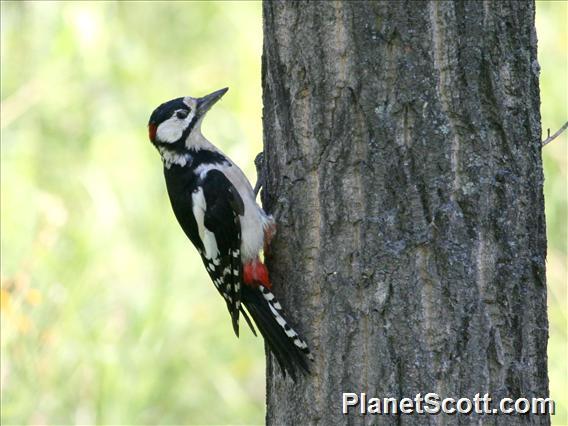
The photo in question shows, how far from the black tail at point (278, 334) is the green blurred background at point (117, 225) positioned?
1.76 meters

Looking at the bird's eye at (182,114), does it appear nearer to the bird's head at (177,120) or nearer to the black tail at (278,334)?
the bird's head at (177,120)

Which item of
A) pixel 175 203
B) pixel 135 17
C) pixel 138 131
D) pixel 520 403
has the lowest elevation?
pixel 520 403

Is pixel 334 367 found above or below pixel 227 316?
below

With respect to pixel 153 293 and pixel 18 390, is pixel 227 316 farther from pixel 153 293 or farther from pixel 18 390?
pixel 18 390

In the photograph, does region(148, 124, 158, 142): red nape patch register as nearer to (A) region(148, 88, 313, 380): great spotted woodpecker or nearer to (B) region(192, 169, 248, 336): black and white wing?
(A) region(148, 88, 313, 380): great spotted woodpecker

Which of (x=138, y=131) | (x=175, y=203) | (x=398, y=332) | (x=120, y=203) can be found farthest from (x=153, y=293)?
(x=398, y=332)

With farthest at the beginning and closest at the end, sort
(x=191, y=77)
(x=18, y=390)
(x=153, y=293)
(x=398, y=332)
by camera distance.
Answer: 1. (x=191, y=77)
2. (x=153, y=293)
3. (x=18, y=390)
4. (x=398, y=332)

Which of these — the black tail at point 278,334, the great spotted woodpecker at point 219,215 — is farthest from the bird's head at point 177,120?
the black tail at point 278,334

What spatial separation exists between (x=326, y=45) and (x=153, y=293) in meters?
2.86

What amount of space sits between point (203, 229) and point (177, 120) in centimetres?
48

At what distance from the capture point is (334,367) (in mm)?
2539

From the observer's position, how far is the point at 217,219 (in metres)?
3.42

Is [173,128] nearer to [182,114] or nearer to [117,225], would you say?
[182,114]

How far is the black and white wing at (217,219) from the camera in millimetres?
3369
